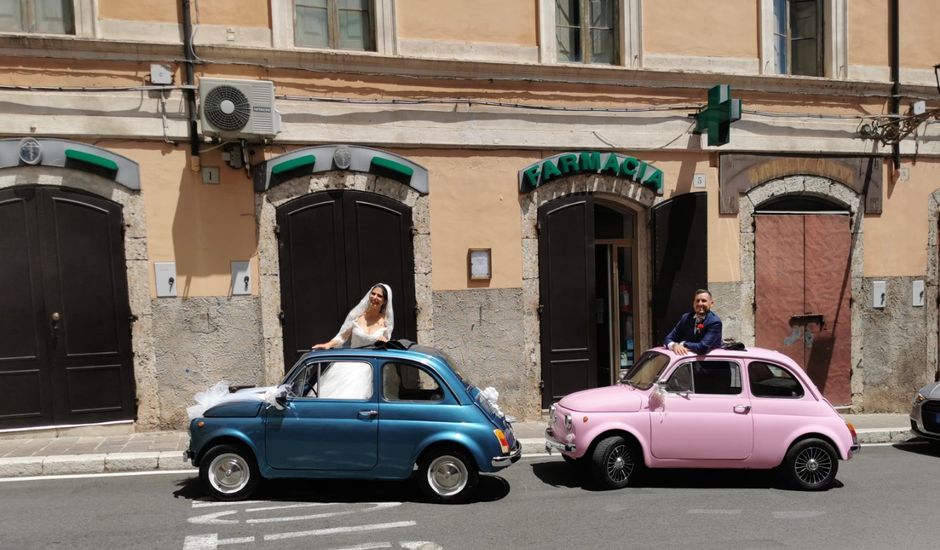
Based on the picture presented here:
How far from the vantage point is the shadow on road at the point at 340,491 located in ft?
18.9

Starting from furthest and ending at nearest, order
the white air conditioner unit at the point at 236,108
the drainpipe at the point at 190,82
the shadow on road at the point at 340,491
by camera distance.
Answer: the drainpipe at the point at 190,82 < the white air conditioner unit at the point at 236,108 < the shadow on road at the point at 340,491

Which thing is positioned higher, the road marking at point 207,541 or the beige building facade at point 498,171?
the beige building facade at point 498,171

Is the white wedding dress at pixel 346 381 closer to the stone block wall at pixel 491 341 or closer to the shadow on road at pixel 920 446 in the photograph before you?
the stone block wall at pixel 491 341

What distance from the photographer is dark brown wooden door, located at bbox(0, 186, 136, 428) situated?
7.58 metres

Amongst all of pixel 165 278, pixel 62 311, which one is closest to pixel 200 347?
pixel 165 278

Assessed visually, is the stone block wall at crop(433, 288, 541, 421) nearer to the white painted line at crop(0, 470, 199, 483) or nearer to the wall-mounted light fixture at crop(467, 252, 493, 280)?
the wall-mounted light fixture at crop(467, 252, 493, 280)

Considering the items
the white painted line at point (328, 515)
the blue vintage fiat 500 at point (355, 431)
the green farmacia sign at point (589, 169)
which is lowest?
the white painted line at point (328, 515)

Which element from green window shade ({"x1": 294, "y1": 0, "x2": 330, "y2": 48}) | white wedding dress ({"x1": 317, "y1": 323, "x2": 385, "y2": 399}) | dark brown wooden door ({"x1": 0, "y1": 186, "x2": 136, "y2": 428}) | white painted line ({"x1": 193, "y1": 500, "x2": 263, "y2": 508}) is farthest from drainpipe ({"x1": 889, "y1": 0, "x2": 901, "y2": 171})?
dark brown wooden door ({"x1": 0, "y1": 186, "x2": 136, "y2": 428})

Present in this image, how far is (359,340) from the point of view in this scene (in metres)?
6.45

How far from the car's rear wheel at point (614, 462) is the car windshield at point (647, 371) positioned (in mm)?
673

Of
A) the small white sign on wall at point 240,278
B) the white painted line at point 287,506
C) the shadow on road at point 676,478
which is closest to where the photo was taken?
the white painted line at point 287,506

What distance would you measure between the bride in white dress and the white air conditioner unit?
2968 mm

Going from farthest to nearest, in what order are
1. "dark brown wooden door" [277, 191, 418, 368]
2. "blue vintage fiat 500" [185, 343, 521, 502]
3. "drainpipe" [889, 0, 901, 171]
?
"drainpipe" [889, 0, 901, 171], "dark brown wooden door" [277, 191, 418, 368], "blue vintage fiat 500" [185, 343, 521, 502]

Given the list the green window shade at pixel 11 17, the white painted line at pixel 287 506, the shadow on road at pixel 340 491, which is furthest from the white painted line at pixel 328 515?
the green window shade at pixel 11 17
